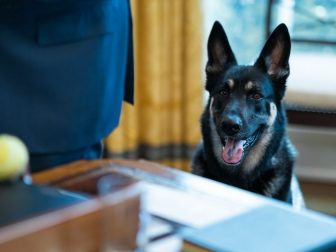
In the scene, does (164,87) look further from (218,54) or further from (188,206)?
(188,206)

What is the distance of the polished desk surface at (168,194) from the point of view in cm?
96

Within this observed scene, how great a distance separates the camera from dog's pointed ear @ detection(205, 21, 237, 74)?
1.78 metres

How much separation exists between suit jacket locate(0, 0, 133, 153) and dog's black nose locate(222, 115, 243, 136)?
0.36 metres

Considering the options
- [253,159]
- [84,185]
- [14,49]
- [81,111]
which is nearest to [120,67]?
[81,111]

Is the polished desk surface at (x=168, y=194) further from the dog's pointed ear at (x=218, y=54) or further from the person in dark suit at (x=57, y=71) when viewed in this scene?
the dog's pointed ear at (x=218, y=54)

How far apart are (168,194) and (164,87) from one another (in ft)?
4.99

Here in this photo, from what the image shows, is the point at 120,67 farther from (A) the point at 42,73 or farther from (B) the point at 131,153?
(B) the point at 131,153

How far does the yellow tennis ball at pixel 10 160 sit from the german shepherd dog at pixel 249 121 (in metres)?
0.81

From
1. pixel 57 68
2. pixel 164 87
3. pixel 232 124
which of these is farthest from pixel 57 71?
pixel 164 87

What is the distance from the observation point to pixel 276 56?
172cm

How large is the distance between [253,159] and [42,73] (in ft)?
2.36

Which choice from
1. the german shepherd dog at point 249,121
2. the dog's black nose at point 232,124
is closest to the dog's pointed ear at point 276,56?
the german shepherd dog at point 249,121

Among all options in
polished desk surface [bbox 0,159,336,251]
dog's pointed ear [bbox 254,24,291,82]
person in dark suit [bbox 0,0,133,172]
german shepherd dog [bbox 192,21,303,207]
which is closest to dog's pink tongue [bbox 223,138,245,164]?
german shepherd dog [bbox 192,21,303,207]

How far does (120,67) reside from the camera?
1717 millimetres
